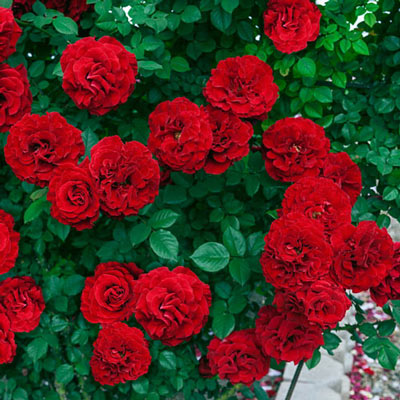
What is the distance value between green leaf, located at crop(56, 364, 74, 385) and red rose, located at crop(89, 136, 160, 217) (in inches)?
31.9

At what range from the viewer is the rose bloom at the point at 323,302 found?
1.21 metres

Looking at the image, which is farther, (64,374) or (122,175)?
(64,374)

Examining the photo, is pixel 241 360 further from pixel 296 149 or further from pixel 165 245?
pixel 296 149

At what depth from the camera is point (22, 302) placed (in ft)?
5.69

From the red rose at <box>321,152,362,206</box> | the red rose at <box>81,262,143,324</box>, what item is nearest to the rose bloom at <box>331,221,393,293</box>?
the red rose at <box>321,152,362,206</box>

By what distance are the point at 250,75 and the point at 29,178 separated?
2.25 feet

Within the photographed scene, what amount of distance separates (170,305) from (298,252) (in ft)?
1.12

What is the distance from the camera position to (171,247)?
1.47m

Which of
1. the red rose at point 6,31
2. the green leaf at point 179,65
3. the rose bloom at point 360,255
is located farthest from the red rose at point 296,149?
the red rose at point 6,31

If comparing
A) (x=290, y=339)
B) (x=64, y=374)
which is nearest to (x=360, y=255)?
(x=290, y=339)

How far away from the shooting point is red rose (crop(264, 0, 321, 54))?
1586 millimetres

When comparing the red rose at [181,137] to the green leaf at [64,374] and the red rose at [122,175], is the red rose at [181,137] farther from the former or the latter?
the green leaf at [64,374]

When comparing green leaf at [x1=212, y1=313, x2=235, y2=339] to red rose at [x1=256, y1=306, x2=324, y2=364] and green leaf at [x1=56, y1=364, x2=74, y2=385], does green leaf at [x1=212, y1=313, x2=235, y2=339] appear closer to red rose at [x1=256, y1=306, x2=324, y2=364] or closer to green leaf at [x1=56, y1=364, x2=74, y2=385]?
red rose at [x1=256, y1=306, x2=324, y2=364]

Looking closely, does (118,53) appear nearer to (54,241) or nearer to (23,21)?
(23,21)
